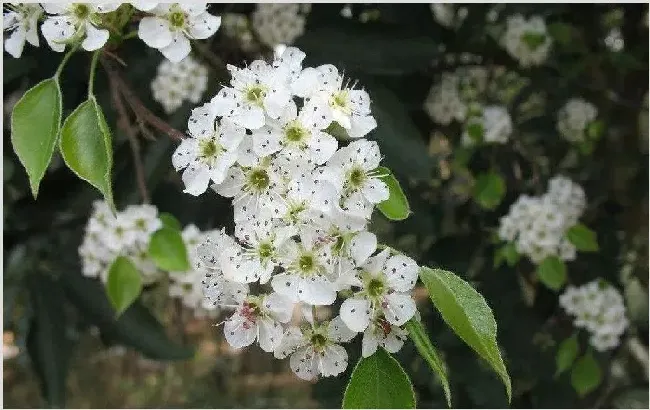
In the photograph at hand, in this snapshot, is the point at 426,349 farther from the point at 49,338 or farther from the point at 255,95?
the point at 49,338

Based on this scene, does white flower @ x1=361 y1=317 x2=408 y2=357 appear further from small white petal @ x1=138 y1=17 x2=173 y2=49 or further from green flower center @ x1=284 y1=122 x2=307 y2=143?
small white petal @ x1=138 y1=17 x2=173 y2=49

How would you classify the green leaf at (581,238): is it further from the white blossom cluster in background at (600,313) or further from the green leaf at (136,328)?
the green leaf at (136,328)

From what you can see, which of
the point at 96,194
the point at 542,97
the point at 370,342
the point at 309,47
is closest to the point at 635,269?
the point at 542,97

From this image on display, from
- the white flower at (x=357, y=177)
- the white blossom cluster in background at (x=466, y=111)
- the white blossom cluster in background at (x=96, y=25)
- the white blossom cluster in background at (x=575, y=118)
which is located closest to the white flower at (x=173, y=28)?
the white blossom cluster in background at (x=96, y=25)

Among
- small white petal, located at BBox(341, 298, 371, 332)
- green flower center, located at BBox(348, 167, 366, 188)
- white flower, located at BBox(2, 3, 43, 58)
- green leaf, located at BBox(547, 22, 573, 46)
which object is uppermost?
green flower center, located at BBox(348, 167, 366, 188)

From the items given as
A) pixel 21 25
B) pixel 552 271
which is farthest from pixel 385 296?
pixel 552 271

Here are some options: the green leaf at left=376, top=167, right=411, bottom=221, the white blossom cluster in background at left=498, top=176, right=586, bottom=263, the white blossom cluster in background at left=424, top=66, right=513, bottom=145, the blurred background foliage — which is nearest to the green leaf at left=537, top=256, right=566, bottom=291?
the white blossom cluster in background at left=498, top=176, right=586, bottom=263
